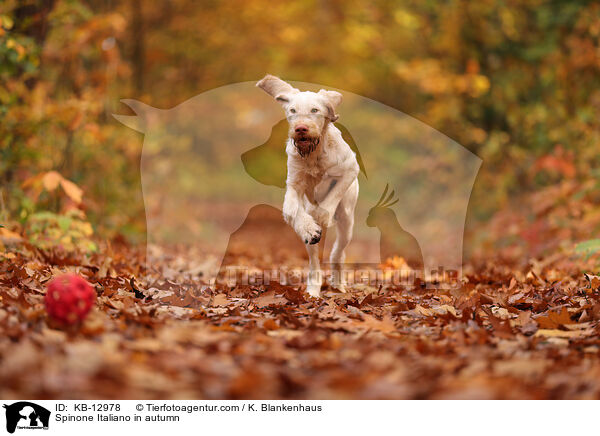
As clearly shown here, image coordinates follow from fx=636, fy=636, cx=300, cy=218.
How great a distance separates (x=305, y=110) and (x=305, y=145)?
274 millimetres

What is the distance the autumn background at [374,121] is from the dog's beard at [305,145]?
1173 millimetres

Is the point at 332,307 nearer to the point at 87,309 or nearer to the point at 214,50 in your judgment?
the point at 87,309

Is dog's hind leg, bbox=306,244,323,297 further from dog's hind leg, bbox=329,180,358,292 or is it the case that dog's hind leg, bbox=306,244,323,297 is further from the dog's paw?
the dog's paw

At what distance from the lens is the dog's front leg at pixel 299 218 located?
5096 millimetres

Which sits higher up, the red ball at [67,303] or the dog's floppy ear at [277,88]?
the dog's floppy ear at [277,88]

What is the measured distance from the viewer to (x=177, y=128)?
15219 mm

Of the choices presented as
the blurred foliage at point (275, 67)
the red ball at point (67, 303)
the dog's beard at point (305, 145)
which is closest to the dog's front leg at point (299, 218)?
the dog's beard at point (305, 145)

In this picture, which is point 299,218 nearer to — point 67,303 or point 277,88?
point 277,88
